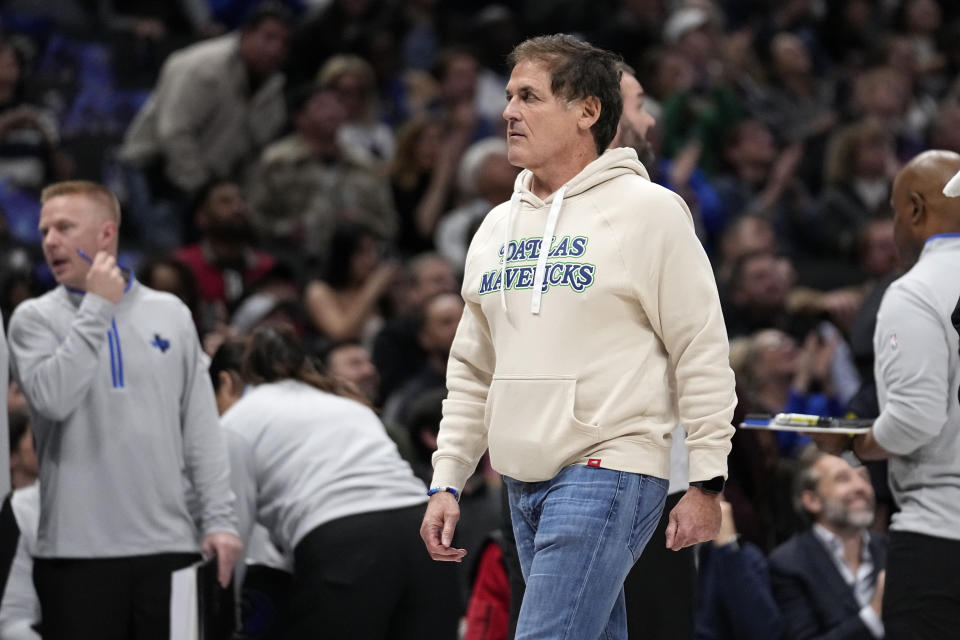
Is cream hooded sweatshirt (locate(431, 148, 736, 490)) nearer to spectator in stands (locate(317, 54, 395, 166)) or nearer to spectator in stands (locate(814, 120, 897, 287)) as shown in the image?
spectator in stands (locate(317, 54, 395, 166))

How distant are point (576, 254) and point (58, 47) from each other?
7217 millimetres

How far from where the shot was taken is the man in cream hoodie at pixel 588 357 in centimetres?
318

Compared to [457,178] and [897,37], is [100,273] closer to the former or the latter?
[457,178]

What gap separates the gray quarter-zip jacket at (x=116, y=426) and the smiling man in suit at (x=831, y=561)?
2.16m

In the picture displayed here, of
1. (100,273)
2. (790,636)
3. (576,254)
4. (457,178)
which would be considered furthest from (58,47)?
(576,254)

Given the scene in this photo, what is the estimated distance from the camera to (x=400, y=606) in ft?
15.7

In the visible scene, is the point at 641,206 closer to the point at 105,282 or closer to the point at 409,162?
the point at 105,282

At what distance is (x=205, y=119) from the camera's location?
355 inches

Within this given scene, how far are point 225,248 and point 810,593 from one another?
150 inches

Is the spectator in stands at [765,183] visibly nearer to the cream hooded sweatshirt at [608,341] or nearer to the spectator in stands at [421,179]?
the spectator in stands at [421,179]

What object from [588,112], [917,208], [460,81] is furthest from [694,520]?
[460,81]

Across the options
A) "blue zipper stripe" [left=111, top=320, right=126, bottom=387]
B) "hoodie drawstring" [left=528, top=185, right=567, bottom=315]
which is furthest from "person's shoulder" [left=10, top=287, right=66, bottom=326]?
"hoodie drawstring" [left=528, top=185, right=567, bottom=315]

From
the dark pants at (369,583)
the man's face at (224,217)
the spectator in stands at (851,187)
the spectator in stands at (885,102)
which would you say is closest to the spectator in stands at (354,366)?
the man's face at (224,217)

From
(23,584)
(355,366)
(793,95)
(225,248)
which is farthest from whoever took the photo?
(793,95)
